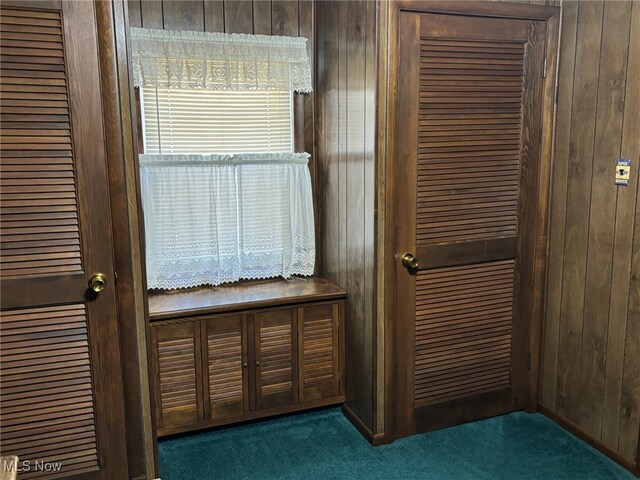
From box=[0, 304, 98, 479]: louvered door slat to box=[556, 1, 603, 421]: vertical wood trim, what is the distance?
213 cm

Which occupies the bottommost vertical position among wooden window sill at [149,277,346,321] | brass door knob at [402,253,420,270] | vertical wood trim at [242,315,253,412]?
vertical wood trim at [242,315,253,412]

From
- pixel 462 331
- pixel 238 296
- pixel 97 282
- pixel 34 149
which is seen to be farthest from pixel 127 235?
pixel 462 331

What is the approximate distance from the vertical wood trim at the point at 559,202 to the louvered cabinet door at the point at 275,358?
1272mm

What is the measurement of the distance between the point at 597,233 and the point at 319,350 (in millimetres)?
1413

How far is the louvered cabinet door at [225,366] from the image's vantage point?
2.58 metres

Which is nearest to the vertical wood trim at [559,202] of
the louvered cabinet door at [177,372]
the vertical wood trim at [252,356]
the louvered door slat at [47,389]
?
the vertical wood trim at [252,356]

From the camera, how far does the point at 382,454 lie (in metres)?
2.49

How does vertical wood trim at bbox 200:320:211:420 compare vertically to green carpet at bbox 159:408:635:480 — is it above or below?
above

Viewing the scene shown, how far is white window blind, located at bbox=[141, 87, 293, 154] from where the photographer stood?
2.66 meters

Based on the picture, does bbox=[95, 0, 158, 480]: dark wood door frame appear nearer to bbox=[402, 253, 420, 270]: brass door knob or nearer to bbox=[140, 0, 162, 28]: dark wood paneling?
bbox=[140, 0, 162, 28]: dark wood paneling

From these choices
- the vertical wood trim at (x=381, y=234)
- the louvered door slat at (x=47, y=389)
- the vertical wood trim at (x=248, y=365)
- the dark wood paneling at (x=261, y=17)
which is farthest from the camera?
the dark wood paneling at (x=261, y=17)

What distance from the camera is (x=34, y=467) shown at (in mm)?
1997

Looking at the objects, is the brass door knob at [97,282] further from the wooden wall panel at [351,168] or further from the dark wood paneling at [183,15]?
the dark wood paneling at [183,15]

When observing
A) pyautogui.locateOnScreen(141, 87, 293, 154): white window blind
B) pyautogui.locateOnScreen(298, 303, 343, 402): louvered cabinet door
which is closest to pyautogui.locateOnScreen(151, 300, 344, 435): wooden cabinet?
pyautogui.locateOnScreen(298, 303, 343, 402): louvered cabinet door
